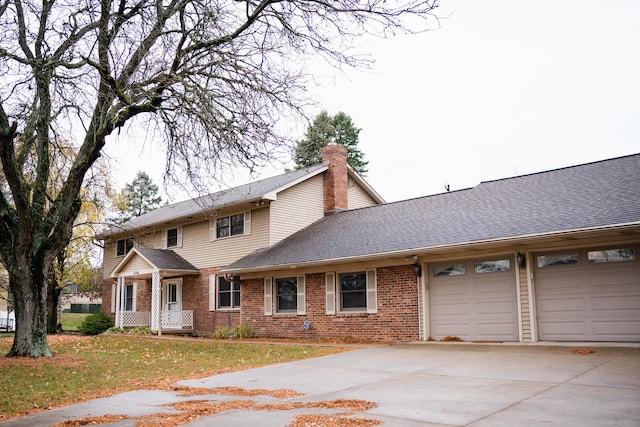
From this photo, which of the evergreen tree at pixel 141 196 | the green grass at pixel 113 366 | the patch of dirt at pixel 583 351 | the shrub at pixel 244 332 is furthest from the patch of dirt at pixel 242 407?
the evergreen tree at pixel 141 196

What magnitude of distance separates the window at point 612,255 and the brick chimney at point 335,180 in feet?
37.2

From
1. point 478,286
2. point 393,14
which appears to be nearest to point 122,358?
point 478,286

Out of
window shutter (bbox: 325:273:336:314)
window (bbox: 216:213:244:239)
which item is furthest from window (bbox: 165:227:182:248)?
window shutter (bbox: 325:273:336:314)

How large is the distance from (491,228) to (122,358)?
9.84 meters

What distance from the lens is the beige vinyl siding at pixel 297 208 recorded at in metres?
20.3

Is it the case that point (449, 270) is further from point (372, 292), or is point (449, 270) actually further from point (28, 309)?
point (28, 309)

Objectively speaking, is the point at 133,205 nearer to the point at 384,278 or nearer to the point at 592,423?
the point at 384,278

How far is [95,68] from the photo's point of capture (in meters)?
11.2

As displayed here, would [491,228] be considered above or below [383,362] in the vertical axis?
above

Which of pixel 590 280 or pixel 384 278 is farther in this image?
pixel 384 278

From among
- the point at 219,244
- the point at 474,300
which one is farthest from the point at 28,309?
the point at 474,300

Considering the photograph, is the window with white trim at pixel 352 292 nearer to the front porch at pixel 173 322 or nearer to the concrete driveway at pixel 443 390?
the concrete driveway at pixel 443 390

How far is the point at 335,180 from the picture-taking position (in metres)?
22.1

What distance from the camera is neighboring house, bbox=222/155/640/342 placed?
39.0ft
